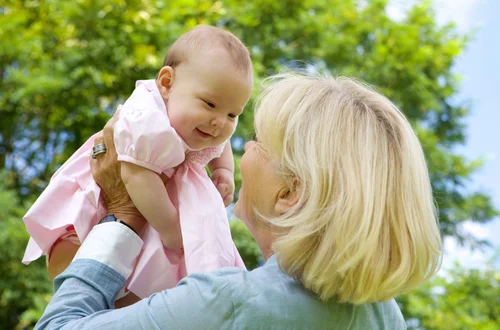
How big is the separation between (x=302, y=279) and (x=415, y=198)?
0.26m

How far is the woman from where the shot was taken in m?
1.23

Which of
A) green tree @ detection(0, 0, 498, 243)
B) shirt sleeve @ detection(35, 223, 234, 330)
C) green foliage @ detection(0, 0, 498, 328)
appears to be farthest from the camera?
green tree @ detection(0, 0, 498, 243)

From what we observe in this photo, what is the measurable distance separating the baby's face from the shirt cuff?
28 centimetres

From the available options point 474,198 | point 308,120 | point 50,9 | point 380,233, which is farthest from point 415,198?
point 474,198

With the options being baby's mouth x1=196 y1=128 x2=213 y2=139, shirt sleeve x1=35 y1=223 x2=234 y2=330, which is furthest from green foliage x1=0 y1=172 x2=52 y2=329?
shirt sleeve x1=35 y1=223 x2=234 y2=330

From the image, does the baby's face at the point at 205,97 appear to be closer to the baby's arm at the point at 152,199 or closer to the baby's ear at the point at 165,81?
the baby's ear at the point at 165,81

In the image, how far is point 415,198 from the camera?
130cm

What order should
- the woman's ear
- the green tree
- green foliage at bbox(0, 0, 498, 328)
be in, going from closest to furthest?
the woman's ear, green foliage at bbox(0, 0, 498, 328), the green tree

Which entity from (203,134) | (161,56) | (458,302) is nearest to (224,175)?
(203,134)

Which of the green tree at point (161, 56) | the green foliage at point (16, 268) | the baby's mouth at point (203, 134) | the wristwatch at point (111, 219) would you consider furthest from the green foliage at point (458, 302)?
the wristwatch at point (111, 219)

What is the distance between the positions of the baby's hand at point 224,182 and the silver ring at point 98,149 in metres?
0.32

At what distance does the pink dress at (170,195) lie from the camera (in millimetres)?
1536

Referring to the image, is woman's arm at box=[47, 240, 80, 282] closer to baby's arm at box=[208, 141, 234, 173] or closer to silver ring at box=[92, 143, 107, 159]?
silver ring at box=[92, 143, 107, 159]

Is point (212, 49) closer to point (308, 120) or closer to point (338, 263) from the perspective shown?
point (308, 120)
